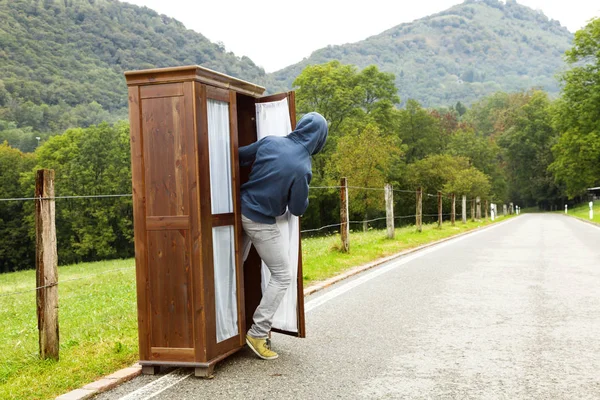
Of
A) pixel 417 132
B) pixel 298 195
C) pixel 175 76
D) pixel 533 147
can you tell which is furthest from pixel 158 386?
pixel 533 147

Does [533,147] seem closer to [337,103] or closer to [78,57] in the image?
[337,103]

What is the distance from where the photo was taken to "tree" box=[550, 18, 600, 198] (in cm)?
5222

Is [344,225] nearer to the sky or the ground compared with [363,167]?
nearer to the ground

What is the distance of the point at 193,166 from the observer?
4676 millimetres

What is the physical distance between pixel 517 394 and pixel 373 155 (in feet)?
130

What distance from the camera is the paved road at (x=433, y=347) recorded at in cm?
430

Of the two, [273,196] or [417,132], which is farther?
[417,132]

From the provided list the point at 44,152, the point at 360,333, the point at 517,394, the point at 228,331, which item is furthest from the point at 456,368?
the point at 44,152

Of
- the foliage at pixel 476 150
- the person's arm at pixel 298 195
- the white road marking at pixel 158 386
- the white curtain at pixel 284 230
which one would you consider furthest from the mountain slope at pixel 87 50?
the white road marking at pixel 158 386

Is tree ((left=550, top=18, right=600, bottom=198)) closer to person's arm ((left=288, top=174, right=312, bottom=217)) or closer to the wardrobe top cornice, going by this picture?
person's arm ((left=288, top=174, right=312, bottom=217))

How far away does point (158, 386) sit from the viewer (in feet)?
14.6

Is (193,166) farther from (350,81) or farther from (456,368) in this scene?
(350,81)

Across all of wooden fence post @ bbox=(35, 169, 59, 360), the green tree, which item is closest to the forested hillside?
the green tree

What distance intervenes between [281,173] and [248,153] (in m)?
0.44
